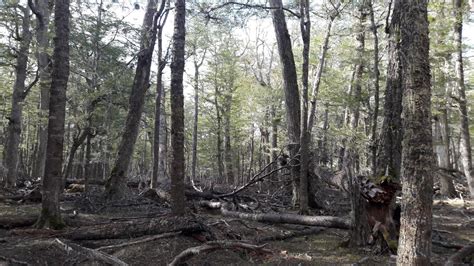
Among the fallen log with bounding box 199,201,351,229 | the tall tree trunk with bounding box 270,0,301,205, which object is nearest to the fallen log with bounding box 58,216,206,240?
the fallen log with bounding box 199,201,351,229

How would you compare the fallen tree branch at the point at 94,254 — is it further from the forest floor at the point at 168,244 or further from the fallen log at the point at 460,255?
the fallen log at the point at 460,255

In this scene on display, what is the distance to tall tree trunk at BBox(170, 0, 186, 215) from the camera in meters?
7.52

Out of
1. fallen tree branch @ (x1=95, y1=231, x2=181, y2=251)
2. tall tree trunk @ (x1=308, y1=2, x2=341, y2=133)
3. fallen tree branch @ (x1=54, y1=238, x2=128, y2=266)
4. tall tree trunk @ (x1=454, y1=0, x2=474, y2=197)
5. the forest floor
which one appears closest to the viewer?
fallen tree branch @ (x1=54, y1=238, x2=128, y2=266)

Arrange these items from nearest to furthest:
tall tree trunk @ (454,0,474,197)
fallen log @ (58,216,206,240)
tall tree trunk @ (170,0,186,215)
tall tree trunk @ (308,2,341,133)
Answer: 1. fallen log @ (58,216,206,240)
2. tall tree trunk @ (170,0,186,215)
3. tall tree trunk @ (308,2,341,133)
4. tall tree trunk @ (454,0,474,197)

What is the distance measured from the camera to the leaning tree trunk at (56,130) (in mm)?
7246

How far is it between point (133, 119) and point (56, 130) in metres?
5.14

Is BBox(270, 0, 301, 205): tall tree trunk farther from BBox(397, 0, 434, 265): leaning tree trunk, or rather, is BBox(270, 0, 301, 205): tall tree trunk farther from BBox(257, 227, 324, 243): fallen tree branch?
BBox(397, 0, 434, 265): leaning tree trunk

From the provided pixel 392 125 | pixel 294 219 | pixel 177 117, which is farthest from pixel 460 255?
pixel 177 117

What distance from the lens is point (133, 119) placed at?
41.6 feet

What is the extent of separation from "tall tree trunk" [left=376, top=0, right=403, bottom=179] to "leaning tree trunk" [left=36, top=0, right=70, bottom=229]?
6.28 meters

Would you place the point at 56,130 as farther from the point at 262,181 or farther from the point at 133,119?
the point at 262,181

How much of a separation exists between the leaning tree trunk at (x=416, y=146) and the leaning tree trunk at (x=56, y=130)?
6.28 meters

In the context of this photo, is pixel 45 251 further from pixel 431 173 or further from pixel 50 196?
pixel 431 173

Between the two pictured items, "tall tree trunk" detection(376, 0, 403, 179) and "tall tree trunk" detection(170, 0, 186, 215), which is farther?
"tall tree trunk" detection(170, 0, 186, 215)
